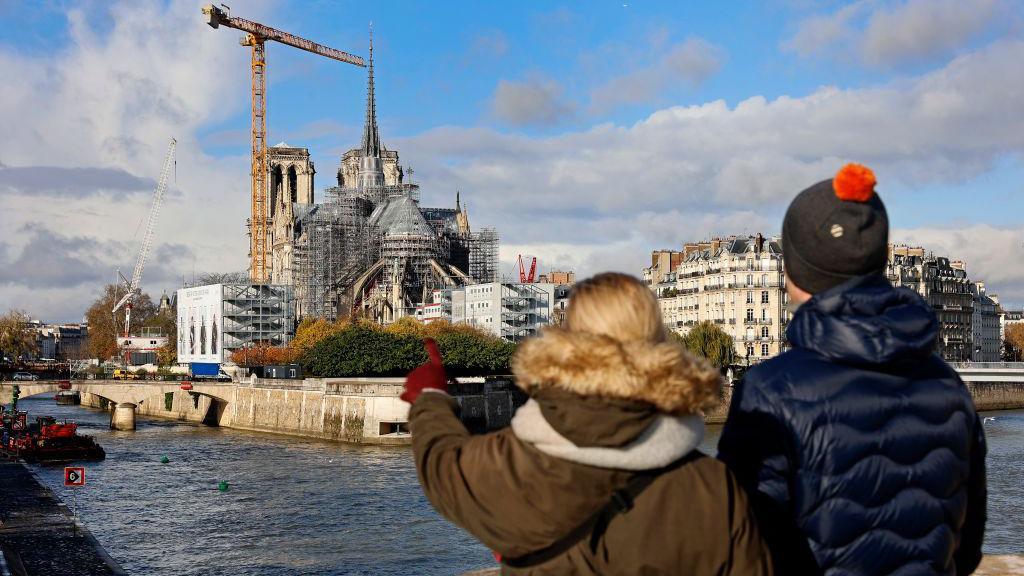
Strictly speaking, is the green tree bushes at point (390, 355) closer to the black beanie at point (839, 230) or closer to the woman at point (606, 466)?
the black beanie at point (839, 230)

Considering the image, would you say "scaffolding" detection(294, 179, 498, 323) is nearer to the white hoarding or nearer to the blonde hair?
the white hoarding

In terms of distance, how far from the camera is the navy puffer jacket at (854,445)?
343cm

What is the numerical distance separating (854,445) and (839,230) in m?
0.71

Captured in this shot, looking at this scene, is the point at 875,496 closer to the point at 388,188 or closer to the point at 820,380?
the point at 820,380


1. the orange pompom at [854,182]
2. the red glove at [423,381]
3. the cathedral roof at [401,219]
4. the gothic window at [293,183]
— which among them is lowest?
the red glove at [423,381]

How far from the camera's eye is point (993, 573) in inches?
296

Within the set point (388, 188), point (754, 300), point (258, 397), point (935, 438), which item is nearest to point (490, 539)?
point (935, 438)

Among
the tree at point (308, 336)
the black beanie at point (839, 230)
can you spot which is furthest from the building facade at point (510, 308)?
the black beanie at point (839, 230)

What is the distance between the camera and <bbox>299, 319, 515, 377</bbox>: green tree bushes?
216 feet

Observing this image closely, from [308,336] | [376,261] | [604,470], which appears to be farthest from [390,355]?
[604,470]

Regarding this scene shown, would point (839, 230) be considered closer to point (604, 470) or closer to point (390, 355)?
point (604, 470)

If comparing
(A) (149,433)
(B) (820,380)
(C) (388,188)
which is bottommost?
→ (A) (149,433)

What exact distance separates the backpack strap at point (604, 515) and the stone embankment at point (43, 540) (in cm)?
1665

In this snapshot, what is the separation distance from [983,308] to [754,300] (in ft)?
181
